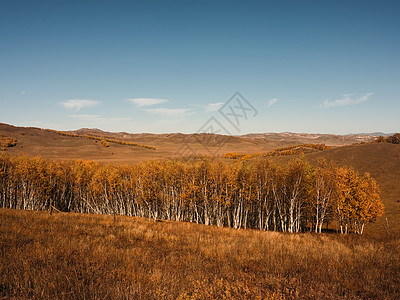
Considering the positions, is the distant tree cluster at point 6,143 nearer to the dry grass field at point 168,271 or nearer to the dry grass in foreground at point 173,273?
the dry grass field at point 168,271

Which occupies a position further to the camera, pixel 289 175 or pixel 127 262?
pixel 289 175

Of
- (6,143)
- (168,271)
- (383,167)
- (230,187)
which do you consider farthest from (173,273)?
(6,143)

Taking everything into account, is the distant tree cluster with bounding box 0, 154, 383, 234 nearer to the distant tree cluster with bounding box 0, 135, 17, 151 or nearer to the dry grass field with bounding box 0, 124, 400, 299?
the dry grass field with bounding box 0, 124, 400, 299

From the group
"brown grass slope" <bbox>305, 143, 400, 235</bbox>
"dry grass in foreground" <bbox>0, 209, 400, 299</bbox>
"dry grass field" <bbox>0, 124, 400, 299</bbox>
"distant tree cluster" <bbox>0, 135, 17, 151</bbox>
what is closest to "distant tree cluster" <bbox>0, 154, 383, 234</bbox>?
"brown grass slope" <bbox>305, 143, 400, 235</bbox>

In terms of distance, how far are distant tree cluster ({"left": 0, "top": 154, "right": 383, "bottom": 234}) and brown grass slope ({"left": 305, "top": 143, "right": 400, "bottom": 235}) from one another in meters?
5.10

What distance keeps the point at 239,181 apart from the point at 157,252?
112 ft

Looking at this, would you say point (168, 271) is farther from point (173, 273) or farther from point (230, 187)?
point (230, 187)

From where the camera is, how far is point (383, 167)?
235ft

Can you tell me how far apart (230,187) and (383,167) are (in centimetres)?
6033

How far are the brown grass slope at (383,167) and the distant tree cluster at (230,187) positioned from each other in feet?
16.7

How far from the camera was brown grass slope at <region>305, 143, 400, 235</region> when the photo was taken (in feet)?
147

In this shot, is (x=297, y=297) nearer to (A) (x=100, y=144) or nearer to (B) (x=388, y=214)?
(B) (x=388, y=214)

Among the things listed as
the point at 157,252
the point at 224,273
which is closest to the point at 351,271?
the point at 224,273

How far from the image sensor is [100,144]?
19250cm
